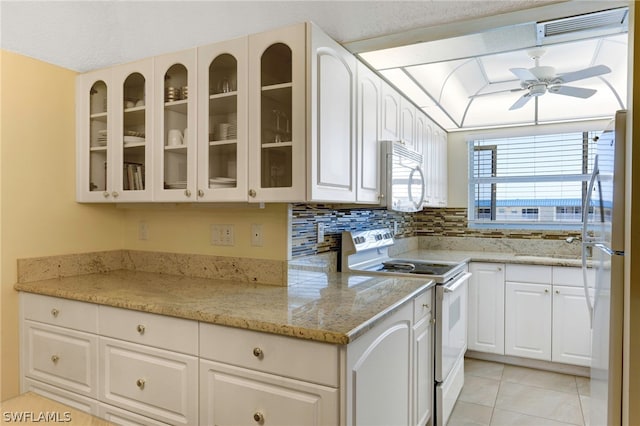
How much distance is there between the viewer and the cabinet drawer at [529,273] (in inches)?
130

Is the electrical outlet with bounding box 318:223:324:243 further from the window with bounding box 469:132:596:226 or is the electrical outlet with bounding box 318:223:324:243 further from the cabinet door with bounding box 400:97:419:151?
the window with bounding box 469:132:596:226

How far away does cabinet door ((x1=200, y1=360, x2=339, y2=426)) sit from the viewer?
1.41 m

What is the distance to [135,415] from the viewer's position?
1812 millimetres

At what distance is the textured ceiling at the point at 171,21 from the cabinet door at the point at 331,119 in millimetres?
196

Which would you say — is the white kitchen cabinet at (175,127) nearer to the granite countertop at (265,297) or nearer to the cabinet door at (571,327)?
the granite countertop at (265,297)

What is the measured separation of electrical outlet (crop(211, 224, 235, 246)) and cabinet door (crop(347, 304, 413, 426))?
106 centimetres

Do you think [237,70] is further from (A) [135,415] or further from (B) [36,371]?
(B) [36,371]

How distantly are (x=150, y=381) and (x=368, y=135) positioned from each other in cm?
166

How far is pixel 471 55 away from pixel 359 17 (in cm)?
69

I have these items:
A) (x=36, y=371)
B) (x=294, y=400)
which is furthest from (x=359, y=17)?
(x=36, y=371)

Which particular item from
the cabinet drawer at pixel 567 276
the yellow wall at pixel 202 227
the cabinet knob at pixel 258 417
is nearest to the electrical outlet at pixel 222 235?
the yellow wall at pixel 202 227

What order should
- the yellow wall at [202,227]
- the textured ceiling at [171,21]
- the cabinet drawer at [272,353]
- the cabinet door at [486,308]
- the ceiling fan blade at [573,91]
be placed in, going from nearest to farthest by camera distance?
the cabinet drawer at [272,353] < the textured ceiling at [171,21] < the yellow wall at [202,227] < the ceiling fan blade at [573,91] < the cabinet door at [486,308]

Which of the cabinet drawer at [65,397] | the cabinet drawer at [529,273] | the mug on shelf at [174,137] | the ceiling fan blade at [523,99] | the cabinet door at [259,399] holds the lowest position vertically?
the cabinet drawer at [65,397]

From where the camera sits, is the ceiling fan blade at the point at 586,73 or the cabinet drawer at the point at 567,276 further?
the cabinet drawer at the point at 567,276
